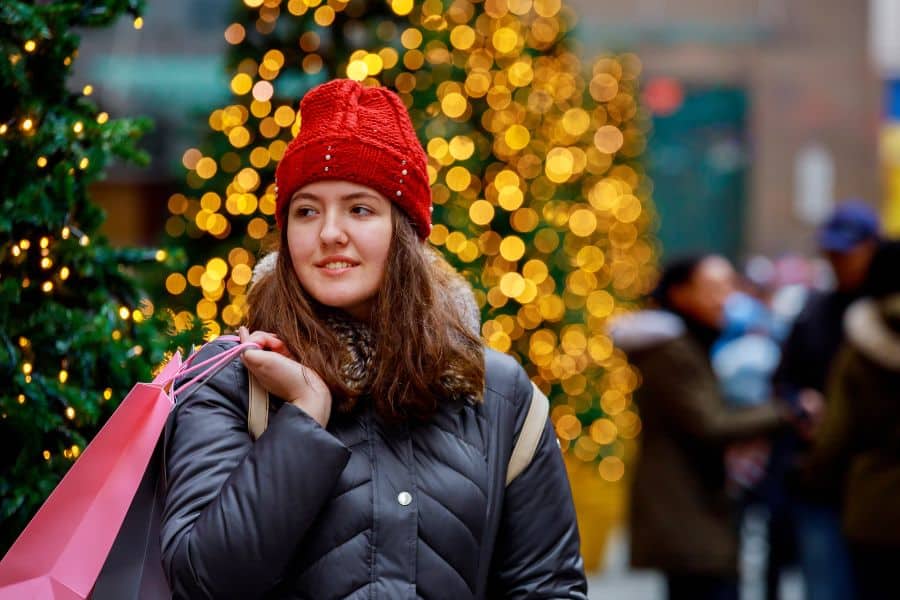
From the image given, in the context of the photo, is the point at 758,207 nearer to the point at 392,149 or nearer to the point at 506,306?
the point at 506,306

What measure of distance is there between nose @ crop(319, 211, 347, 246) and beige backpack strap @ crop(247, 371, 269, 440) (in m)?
0.28

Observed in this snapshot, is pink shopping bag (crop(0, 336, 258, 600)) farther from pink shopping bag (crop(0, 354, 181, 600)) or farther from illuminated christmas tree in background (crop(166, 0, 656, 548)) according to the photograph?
illuminated christmas tree in background (crop(166, 0, 656, 548))

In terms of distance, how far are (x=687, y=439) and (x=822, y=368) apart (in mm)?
975

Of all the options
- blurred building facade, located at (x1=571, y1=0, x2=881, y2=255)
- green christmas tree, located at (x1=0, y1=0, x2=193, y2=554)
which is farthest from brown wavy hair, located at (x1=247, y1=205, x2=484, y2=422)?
blurred building facade, located at (x1=571, y1=0, x2=881, y2=255)

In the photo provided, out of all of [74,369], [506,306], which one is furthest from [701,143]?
[74,369]

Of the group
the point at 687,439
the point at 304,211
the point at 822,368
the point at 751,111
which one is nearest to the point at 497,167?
the point at 687,439

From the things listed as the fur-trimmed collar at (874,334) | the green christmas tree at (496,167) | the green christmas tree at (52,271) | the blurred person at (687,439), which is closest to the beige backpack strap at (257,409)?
the green christmas tree at (52,271)

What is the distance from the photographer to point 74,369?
2916 mm

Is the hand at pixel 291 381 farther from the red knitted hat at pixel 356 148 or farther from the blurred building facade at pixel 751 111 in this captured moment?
the blurred building facade at pixel 751 111

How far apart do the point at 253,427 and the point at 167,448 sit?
161 mm

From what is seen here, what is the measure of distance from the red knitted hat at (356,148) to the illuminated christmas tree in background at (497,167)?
3.11 m

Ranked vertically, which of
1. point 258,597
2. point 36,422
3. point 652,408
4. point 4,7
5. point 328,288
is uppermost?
point 4,7

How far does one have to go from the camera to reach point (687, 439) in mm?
6051

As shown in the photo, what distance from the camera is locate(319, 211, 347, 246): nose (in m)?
2.35
